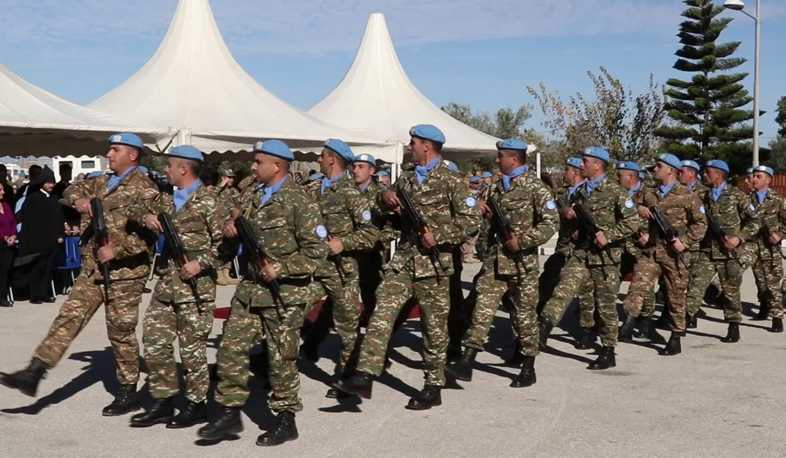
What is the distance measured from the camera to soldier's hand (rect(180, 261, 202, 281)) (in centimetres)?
591

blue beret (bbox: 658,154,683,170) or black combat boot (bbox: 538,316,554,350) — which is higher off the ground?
blue beret (bbox: 658,154,683,170)

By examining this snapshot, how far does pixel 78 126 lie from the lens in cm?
1262

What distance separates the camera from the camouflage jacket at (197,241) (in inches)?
239

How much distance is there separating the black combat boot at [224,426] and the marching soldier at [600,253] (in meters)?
3.39

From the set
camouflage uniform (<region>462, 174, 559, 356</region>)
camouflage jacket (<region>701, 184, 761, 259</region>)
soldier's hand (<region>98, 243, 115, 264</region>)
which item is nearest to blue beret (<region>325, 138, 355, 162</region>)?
camouflage uniform (<region>462, 174, 559, 356</region>)

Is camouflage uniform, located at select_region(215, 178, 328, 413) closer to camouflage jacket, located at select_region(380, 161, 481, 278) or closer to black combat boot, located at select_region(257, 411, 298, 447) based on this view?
black combat boot, located at select_region(257, 411, 298, 447)

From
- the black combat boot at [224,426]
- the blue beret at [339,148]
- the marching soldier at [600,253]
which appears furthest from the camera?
the marching soldier at [600,253]

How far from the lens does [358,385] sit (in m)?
6.51

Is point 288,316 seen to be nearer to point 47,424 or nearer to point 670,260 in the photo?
point 47,424

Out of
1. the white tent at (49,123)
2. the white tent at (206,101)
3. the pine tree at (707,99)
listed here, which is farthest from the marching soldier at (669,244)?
the pine tree at (707,99)

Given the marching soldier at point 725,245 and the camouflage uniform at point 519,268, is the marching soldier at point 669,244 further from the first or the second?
the camouflage uniform at point 519,268

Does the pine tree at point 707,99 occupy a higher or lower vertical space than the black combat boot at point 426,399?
higher

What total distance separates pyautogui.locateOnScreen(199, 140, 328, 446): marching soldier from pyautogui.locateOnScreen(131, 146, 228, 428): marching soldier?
294 mm

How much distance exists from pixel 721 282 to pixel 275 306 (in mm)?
6250
